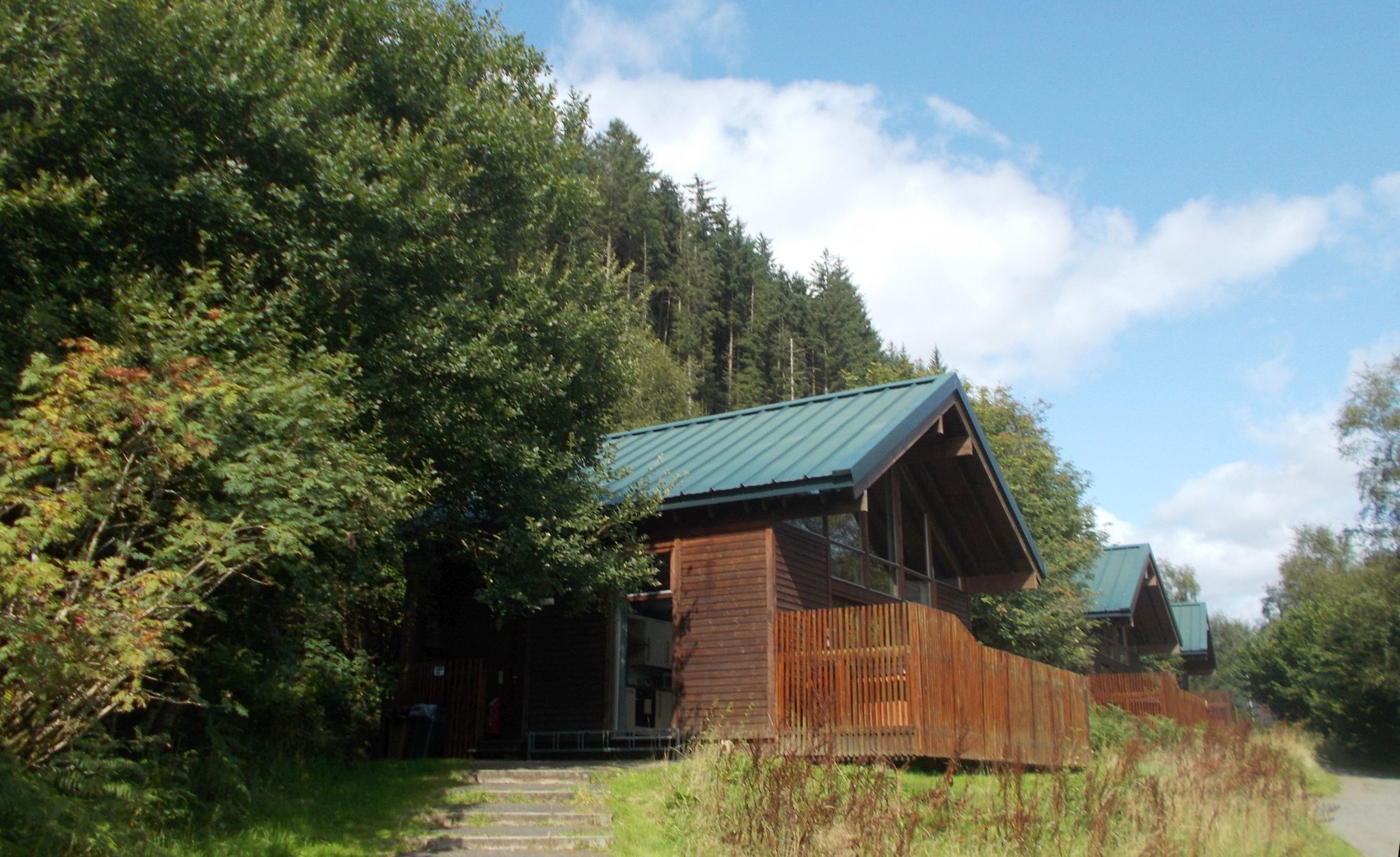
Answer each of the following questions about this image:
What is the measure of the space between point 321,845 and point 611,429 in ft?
25.2

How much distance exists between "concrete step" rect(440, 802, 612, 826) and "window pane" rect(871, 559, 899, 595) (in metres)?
8.69

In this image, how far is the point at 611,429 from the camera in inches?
627

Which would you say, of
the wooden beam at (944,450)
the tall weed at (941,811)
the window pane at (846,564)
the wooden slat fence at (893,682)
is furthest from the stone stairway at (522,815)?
the wooden beam at (944,450)

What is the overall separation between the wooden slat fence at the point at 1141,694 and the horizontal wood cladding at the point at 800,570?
1376 cm

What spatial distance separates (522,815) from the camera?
1105 centimetres

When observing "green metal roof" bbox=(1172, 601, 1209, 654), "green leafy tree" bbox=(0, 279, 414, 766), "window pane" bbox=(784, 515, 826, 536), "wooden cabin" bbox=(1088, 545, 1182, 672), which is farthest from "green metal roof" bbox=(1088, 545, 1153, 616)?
"green leafy tree" bbox=(0, 279, 414, 766)

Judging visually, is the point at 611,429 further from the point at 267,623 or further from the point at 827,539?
the point at 267,623

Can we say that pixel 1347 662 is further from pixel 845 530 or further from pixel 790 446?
pixel 790 446

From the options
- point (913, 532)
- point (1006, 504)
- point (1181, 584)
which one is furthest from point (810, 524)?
point (1181, 584)

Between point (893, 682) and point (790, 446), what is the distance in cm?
426

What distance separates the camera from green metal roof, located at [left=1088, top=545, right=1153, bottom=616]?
35.2m

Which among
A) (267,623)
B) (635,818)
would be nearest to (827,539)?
(635,818)

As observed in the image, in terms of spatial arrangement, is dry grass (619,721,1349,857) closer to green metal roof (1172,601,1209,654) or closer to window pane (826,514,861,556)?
window pane (826,514,861,556)

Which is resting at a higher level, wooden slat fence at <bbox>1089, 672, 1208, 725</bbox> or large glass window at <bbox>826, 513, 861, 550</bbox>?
large glass window at <bbox>826, 513, 861, 550</bbox>
